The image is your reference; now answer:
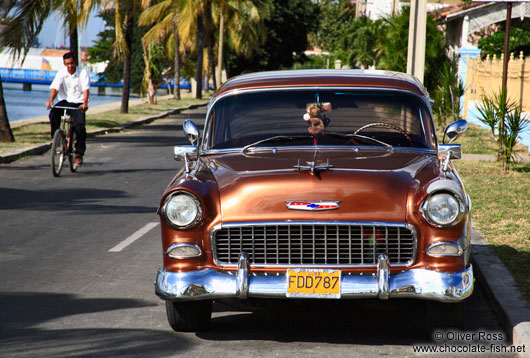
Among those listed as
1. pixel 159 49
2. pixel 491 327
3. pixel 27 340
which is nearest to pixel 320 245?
pixel 491 327

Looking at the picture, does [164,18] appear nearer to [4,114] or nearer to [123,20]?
[123,20]

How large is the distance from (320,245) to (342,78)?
1.96 m

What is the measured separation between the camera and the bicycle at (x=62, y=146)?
13703 millimetres

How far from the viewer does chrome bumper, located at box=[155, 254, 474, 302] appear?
5121 millimetres

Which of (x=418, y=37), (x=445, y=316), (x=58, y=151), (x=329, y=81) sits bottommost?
(x=58, y=151)

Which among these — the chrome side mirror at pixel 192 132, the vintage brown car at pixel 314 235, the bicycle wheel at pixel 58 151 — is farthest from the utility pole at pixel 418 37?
the vintage brown car at pixel 314 235

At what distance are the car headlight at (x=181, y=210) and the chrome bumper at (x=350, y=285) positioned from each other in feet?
1.08

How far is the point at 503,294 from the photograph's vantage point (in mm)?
6348

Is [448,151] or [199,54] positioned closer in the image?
[448,151]

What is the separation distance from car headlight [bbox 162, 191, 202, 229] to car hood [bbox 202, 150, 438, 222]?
0.17m

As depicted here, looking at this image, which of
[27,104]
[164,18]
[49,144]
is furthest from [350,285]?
[27,104]

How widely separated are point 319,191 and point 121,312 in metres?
1.90

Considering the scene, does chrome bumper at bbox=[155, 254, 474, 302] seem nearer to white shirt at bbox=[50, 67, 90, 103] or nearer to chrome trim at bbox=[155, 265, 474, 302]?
chrome trim at bbox=[155, 265, 474, 302]

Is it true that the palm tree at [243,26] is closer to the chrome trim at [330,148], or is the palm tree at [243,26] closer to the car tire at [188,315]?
the chrome trim at [330,148]
